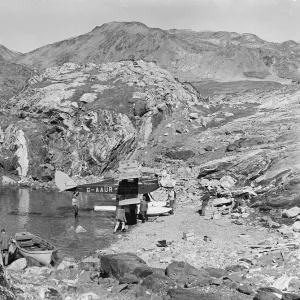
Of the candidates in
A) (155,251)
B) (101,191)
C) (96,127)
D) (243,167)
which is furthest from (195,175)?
(155,251)

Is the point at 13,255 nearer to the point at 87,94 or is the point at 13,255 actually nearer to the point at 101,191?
the point at 101,191

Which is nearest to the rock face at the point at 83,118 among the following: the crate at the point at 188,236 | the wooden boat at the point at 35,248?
the crate at the point at 188,236

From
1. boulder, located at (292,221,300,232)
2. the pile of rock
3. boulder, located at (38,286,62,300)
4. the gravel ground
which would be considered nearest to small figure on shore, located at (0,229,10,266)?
boulder, located at (38,286,62,300)

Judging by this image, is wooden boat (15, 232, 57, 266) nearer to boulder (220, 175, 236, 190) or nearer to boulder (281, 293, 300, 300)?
boulder (281, 293, 300, 300)

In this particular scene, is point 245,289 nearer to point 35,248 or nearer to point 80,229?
point 35,248

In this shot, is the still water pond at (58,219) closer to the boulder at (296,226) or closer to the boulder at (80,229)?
the boulder at (80,229)
